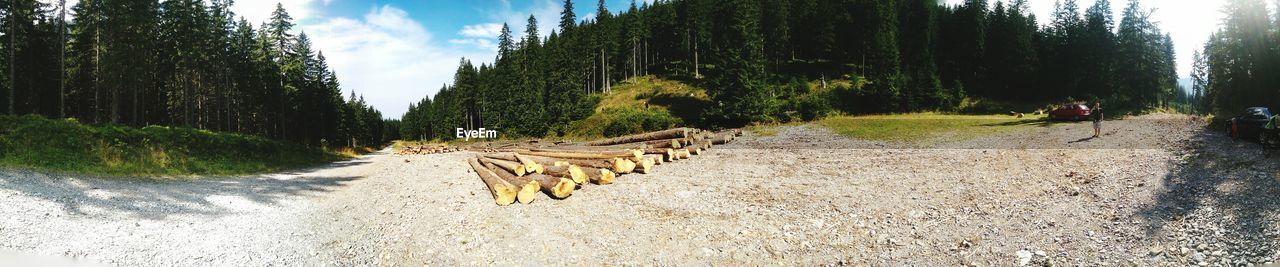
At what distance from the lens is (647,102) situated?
59.9m

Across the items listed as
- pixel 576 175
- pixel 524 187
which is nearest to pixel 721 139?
pixel 576 175

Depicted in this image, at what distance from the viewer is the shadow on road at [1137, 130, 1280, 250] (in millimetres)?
7969

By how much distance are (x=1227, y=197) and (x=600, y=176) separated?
43.1 feet

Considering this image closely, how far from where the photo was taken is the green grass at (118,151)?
13312 mm

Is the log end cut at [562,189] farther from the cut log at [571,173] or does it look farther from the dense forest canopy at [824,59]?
the dense forest canopy at [824,59]

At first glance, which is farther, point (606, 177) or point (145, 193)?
point (606, 177)

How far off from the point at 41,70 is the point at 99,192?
38802 mm

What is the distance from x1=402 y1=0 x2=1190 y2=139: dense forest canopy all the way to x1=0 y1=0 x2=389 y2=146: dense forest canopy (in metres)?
22.9

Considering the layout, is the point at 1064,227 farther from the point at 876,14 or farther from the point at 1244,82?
the point at 876,14

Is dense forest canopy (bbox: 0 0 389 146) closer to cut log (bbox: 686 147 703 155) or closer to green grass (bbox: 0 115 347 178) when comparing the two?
green grass (bbox: 0 115 347 178)

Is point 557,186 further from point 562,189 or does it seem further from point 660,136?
point 660,136

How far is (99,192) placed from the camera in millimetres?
10570

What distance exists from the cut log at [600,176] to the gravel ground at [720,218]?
0.73 feet

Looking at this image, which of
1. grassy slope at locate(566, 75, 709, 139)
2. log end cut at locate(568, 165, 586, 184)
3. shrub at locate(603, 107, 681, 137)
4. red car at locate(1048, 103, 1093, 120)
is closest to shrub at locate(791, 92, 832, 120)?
grassy slope at locate(566, 75, 709, 139)
